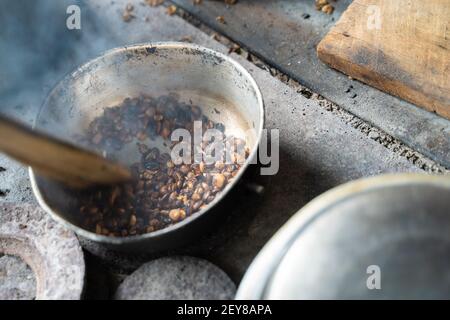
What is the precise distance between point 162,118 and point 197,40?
33.1 inches

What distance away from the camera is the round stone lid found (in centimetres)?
171

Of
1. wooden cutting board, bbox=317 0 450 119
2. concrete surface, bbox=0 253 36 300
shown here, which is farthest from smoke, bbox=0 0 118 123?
wooden cutting board, bbox=317 0 450 119

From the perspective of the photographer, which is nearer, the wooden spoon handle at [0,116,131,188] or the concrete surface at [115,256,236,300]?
the wooden spoon handle at [0,116,131,188]

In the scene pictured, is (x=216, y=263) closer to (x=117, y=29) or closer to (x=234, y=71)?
(x=234, y=71)

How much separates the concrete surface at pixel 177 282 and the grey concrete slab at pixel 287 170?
0.37 feet

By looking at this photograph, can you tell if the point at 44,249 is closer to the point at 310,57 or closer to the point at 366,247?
the point at 366,247

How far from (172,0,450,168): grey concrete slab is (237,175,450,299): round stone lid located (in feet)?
2.73

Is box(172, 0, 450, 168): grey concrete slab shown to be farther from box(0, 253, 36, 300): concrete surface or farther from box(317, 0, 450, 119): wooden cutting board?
box(0, 253, 36, 300): concrete surface

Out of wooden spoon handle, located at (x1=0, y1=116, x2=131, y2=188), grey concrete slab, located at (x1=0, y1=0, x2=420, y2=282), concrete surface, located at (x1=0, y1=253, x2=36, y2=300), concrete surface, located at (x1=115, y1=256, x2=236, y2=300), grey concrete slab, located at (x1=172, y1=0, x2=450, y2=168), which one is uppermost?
wooden spoon handle, located at (x1=0, y1=116, x2=131, y2=188)

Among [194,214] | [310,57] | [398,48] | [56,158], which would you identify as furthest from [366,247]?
[310,57]

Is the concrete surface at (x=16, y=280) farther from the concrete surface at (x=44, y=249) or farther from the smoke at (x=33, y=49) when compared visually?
the smoke at (x=33, y=49)

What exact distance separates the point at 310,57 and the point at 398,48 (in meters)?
0.53

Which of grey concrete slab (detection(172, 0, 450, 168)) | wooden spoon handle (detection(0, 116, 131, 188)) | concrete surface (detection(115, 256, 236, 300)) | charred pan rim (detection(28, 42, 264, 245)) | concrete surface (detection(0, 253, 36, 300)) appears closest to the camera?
wooden spoon handle (detection(0, 116, 131, 188))
